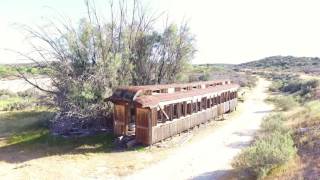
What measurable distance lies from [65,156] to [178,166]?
5.60 meters

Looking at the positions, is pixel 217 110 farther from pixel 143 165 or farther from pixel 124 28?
pixel 143 165

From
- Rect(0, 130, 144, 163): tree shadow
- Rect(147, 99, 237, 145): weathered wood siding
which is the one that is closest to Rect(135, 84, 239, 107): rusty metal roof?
Rect(147, 99, 237, 145): weathered wood siding

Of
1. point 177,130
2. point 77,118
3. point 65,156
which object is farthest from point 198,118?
point 65,156

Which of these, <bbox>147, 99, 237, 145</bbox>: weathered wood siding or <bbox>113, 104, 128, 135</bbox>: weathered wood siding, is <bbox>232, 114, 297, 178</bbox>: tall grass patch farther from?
<bbox>113, 104, 128, 135</bbox>: weathered wood siding

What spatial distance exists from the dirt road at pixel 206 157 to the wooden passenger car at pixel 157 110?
1561 millimetres

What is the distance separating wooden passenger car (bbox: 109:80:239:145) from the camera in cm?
1852

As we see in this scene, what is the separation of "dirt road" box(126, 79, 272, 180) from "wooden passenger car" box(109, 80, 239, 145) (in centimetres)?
156

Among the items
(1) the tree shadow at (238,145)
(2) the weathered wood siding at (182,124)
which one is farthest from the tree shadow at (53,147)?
(1) the tree shadow at (238,145)

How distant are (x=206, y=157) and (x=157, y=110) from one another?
3.76 metres

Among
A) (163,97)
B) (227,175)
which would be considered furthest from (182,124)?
(227,175)

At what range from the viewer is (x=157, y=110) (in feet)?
62.4

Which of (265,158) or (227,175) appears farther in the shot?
(227,175)

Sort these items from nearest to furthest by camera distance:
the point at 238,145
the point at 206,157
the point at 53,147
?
1. the point at 206,157
2. the point at 53,147
3. the point at 238,145

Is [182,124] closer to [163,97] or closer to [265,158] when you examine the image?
[163,97]
